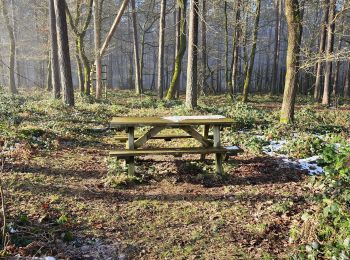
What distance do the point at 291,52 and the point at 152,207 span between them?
7.30m

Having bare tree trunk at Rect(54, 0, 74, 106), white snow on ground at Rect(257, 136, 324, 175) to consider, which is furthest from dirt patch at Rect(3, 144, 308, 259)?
bare tree trunk at Rect(54, 0, 74, 106)

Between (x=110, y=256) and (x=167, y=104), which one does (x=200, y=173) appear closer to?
(x=110, y=256)

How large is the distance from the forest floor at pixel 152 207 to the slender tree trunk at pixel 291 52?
11.4 ft

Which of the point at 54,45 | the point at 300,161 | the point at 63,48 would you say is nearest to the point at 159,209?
the point at 300,161

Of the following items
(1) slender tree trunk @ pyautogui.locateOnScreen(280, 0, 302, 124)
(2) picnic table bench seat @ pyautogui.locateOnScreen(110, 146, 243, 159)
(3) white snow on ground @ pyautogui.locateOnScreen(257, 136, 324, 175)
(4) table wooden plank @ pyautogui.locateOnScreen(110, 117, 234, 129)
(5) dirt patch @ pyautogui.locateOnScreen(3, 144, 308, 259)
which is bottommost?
(5) dirt patch @ pyautogui.locateOnScreen(3, 144, 308, 259)

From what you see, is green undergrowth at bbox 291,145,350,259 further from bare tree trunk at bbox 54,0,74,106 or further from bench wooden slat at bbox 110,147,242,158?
bare tree trunk at bbox 54,0,74,106

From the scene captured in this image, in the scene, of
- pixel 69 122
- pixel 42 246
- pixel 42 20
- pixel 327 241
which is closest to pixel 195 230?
pixel 327 241

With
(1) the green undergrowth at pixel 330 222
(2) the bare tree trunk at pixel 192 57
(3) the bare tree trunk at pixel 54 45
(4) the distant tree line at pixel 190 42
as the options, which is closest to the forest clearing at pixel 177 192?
(1) the green undergrowth at pixel 330 222

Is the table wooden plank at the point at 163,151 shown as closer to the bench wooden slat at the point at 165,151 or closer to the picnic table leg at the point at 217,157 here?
the bench wooden slat at the point at 165,151

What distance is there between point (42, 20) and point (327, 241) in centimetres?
2630

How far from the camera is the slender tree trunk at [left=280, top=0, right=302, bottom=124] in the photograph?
9.69m

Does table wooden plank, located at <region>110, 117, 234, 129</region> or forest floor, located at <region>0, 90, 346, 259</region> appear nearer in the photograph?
forest floor, located at <region>0, 90, 346, 259</region>

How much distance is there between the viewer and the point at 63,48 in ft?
45.2

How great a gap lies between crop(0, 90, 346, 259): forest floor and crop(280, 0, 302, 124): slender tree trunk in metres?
3.47
